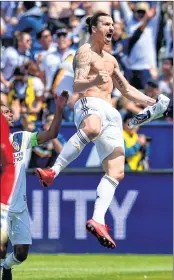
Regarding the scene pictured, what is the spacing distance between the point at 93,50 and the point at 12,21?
796 centimetres

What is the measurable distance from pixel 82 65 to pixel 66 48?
7228 millimetres

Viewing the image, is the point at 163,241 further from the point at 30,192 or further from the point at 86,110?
the point at 86,110

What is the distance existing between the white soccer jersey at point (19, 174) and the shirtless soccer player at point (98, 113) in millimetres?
304

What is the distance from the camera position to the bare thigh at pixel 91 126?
1012 cm

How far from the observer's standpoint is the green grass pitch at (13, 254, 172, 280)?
480 inches

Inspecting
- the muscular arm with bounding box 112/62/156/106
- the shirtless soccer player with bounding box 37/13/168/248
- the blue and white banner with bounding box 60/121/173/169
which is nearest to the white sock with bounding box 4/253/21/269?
the shirtless soccer player with bounding box 37/13/168/248

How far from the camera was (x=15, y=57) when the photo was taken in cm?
1750

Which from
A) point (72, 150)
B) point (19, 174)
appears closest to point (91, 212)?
point (72, 150)

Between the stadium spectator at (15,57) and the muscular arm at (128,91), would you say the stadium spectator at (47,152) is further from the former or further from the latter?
the muscular arm at (128,91)

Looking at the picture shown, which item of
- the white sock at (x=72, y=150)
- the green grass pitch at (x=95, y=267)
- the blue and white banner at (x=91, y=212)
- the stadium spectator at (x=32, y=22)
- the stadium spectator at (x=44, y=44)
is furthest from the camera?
the stadium spectator at (x=32, y=22)

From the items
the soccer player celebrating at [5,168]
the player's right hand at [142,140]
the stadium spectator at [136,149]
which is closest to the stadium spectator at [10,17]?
the stadium spectator at [136,149]

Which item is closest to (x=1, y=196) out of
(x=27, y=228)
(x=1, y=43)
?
(x=27, y=228)

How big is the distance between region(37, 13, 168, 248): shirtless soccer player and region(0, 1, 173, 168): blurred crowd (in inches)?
242

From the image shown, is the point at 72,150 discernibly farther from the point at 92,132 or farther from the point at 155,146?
the point at 155,146
